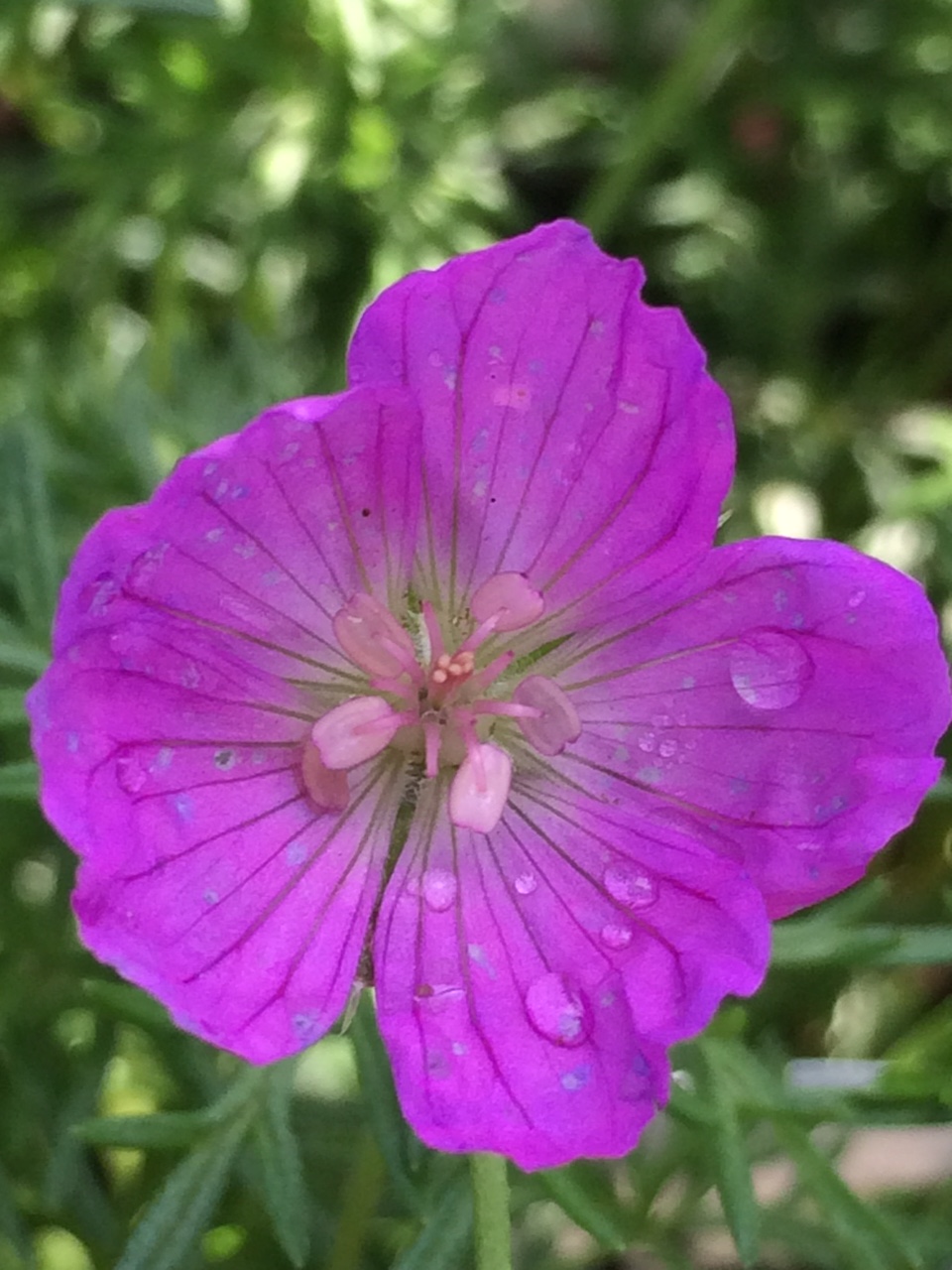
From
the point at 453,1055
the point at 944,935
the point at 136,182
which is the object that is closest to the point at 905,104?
the point at 136,182

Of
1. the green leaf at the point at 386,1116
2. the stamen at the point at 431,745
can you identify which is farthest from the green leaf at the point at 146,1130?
the stamen at the point at 431,745

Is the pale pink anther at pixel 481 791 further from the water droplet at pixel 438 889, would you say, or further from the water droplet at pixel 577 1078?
the water droplet at pixel 577 1078

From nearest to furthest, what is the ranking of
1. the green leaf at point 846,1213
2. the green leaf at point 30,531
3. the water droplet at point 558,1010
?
the water droplet at point 558,1010
the green leaf at point 846,1213
the green leaf at point 30,531

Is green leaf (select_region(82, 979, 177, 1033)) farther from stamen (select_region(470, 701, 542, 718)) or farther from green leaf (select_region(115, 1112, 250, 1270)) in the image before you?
stamen (select_region(470, 701, 542, 718))

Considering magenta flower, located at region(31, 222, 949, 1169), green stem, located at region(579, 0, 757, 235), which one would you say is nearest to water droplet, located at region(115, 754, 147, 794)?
magenta flower, located at region(31, 222, 949, 1169)

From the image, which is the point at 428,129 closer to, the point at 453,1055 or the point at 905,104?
the point at 905,104

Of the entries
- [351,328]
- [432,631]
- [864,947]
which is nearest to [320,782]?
[432,631]

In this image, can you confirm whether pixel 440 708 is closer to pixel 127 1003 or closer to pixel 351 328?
pixel 127 1003
